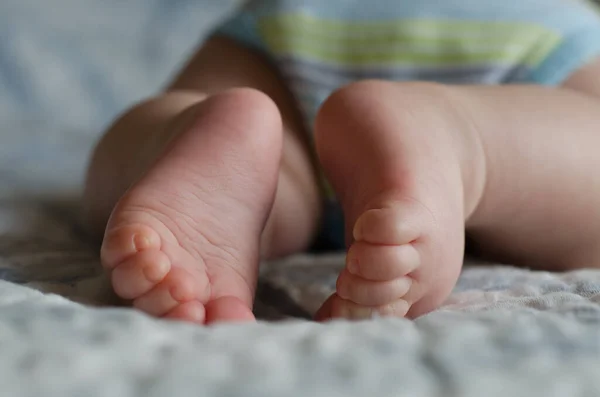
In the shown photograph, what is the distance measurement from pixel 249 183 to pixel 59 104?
0.72 metres

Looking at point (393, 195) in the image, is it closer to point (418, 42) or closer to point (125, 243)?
point (125, 243)

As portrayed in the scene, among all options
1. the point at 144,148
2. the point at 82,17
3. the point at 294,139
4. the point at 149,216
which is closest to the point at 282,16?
the point at 294,139

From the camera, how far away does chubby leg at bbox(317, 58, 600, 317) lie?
40 cm

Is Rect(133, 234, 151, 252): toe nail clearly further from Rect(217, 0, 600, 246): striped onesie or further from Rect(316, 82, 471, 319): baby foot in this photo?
Rect(217, 0, 600, 246): striped onesie

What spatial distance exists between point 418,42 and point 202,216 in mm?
378

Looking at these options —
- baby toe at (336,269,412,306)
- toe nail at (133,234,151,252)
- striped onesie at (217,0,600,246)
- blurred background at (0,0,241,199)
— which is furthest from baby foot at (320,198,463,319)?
blurred background at (0,0,241,199)

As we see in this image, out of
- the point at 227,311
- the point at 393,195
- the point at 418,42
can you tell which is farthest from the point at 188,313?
the point at 418,42

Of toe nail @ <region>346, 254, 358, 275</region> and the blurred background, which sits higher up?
toe nail @ <region>346, 254, 358, 275</region>

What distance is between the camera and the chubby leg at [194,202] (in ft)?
1.30

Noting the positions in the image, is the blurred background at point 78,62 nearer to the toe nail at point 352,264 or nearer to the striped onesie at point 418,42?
the striped onesie at point 418,42

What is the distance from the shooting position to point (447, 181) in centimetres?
47

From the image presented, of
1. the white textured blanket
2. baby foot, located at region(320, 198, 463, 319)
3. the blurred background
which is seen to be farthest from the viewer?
the blurred background

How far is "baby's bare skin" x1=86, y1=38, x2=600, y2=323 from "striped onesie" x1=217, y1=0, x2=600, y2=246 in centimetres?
8

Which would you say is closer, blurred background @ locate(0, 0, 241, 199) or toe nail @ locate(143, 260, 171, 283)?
toe nail @ locate(143, 260, 171, 283)
